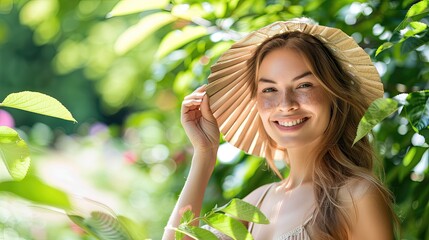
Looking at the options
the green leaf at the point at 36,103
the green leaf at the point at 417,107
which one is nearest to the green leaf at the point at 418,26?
the green leaf at the point at 417,107

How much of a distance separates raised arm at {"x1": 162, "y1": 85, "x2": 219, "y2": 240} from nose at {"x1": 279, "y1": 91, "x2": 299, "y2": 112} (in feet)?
0.58

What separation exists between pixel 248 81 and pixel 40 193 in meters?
1.01

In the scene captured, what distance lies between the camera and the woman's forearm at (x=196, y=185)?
1.35 metres

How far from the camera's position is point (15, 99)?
74cm

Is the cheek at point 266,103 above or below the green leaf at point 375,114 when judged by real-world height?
below

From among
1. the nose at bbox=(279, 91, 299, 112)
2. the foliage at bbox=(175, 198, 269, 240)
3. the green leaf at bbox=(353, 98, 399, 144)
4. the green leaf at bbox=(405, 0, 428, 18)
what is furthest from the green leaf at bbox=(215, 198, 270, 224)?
the nose at bbox=(279, 91, 299, 112)

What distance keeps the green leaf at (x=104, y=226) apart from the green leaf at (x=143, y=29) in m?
0.90

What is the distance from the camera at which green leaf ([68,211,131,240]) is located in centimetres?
52

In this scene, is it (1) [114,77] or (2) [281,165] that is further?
(1) [114,77]

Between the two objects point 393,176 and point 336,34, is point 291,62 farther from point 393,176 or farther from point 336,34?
point 393,176

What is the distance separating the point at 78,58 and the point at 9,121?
1.50ft

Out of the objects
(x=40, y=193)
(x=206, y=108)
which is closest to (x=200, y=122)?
(x=206, y=108)

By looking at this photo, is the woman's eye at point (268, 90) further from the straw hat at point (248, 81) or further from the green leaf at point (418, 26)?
the green leaf at point (418, 26)

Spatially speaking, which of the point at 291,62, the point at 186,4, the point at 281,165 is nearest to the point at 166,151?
the point at 281,165
